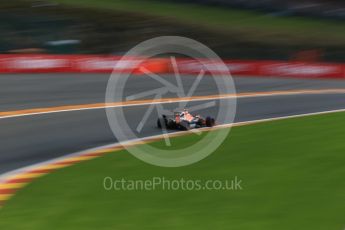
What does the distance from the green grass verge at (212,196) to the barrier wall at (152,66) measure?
14.1 m

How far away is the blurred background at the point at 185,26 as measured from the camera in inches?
1055

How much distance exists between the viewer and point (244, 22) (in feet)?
119

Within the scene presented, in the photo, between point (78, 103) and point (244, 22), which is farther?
point (244, 22)

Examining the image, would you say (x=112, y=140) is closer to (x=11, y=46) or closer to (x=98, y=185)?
(x=98, y=185)

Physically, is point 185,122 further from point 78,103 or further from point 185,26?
point 185,26

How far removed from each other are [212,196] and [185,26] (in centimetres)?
2575

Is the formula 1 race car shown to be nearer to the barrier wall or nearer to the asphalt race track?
the asphalt race track

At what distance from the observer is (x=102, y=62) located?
84.6ft

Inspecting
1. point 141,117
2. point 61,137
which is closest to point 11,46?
point 141,117

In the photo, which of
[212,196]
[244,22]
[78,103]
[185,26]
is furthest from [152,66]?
[212,196]

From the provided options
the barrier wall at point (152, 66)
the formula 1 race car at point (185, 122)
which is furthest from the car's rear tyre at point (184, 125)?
the barrier wall at point (152, 66)

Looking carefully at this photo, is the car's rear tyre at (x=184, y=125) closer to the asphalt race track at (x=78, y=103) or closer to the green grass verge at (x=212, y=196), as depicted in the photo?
the asphalt race track at (x=78, y=103)

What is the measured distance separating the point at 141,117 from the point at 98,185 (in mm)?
6997

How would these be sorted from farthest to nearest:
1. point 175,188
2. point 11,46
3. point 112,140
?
point 11,46, point 112,140, point 175,188
